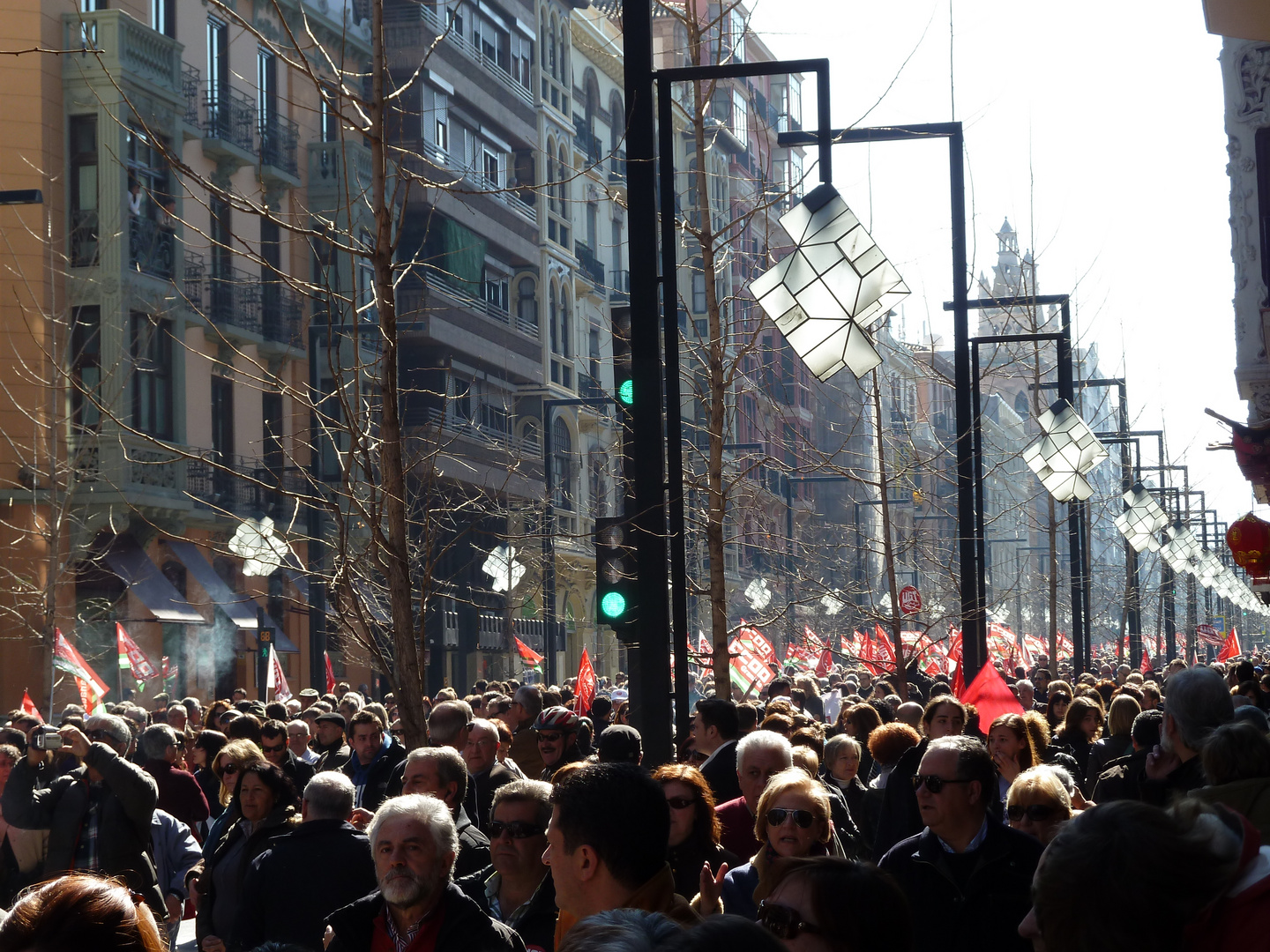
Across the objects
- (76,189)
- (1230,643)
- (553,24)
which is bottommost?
(1230,643)

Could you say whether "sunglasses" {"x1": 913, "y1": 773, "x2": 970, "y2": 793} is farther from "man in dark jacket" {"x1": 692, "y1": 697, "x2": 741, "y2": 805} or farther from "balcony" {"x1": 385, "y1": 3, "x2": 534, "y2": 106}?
"balcony" {"x1": 385, "y1": 3, "x2": 534, "y2": 106}

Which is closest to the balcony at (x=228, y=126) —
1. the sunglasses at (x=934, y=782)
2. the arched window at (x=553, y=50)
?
the arched window at (x=553, y=50)

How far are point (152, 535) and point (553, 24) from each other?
31.7 meters

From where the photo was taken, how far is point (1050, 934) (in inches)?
128

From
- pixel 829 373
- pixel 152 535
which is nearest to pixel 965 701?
pixel 829 373

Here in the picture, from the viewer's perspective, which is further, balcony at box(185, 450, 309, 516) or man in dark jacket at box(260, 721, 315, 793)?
balcony at box(185, 450, 309, 516)

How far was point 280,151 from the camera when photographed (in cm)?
Result: 3981

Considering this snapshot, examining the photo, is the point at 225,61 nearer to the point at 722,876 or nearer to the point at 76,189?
the point at 76,189

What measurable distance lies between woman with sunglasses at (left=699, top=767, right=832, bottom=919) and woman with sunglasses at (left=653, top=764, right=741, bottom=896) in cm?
59

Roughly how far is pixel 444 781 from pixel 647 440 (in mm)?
2212

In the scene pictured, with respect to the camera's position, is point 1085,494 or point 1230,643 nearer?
point 1085,494

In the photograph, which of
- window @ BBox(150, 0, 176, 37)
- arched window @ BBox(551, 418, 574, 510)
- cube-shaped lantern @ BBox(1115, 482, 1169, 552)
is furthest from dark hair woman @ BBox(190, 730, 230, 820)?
arched window @ BBox(551, 418, 574, 510)

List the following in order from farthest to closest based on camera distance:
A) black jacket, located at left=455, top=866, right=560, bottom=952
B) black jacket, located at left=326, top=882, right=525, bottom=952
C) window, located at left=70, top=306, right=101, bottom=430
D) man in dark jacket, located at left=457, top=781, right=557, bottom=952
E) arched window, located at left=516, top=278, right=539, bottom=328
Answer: arched window, located at left=516, top=278, right=539, bottom=328, window, located at left=70, top=306, right=101, bottom=430, man in dark jacket, located at left=457, top=781, right=557, bottom=952, black jacket, located at left=455, top=866, right=560, bottom=952, black jacket, located at left=326, top=882, right=525, bottom=952

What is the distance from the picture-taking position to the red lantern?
22.0m
